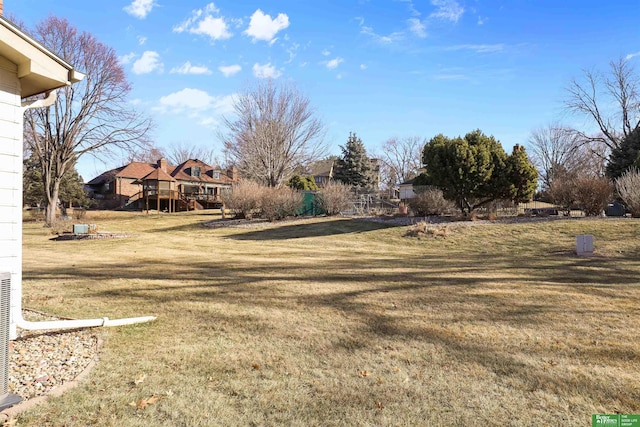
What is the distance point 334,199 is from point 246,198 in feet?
18.6

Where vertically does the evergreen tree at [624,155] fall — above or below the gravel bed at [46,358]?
above

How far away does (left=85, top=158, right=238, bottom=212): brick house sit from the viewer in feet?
147

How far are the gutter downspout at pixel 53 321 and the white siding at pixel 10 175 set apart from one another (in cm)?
8

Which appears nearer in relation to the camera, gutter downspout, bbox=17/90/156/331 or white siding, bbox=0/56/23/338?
white siding, bbox=0/56/23/338

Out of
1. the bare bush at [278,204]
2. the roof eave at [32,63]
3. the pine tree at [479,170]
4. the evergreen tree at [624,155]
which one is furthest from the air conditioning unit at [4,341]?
the evergreen tree at [624,155]

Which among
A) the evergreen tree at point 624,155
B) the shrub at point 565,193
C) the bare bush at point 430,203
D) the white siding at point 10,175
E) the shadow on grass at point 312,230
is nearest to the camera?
the white siding at point 10,175

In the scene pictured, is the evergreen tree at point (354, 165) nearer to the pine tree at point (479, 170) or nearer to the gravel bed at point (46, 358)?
the pine tree at point (479, 170)

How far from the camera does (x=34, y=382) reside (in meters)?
3.49

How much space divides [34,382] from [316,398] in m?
2.42

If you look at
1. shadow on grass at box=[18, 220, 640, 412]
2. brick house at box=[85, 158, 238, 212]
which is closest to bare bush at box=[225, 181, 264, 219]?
shadow on grass at box=[18, 220, 640, 412]

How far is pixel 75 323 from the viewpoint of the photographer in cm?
477

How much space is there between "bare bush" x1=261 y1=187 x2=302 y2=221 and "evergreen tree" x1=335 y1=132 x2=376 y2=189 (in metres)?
20.3

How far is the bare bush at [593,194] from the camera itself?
17641 millimetres

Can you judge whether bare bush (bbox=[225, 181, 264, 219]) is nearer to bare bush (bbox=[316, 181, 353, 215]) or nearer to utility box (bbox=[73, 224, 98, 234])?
bare bush (bbox=[316, 181, 353, 215])
